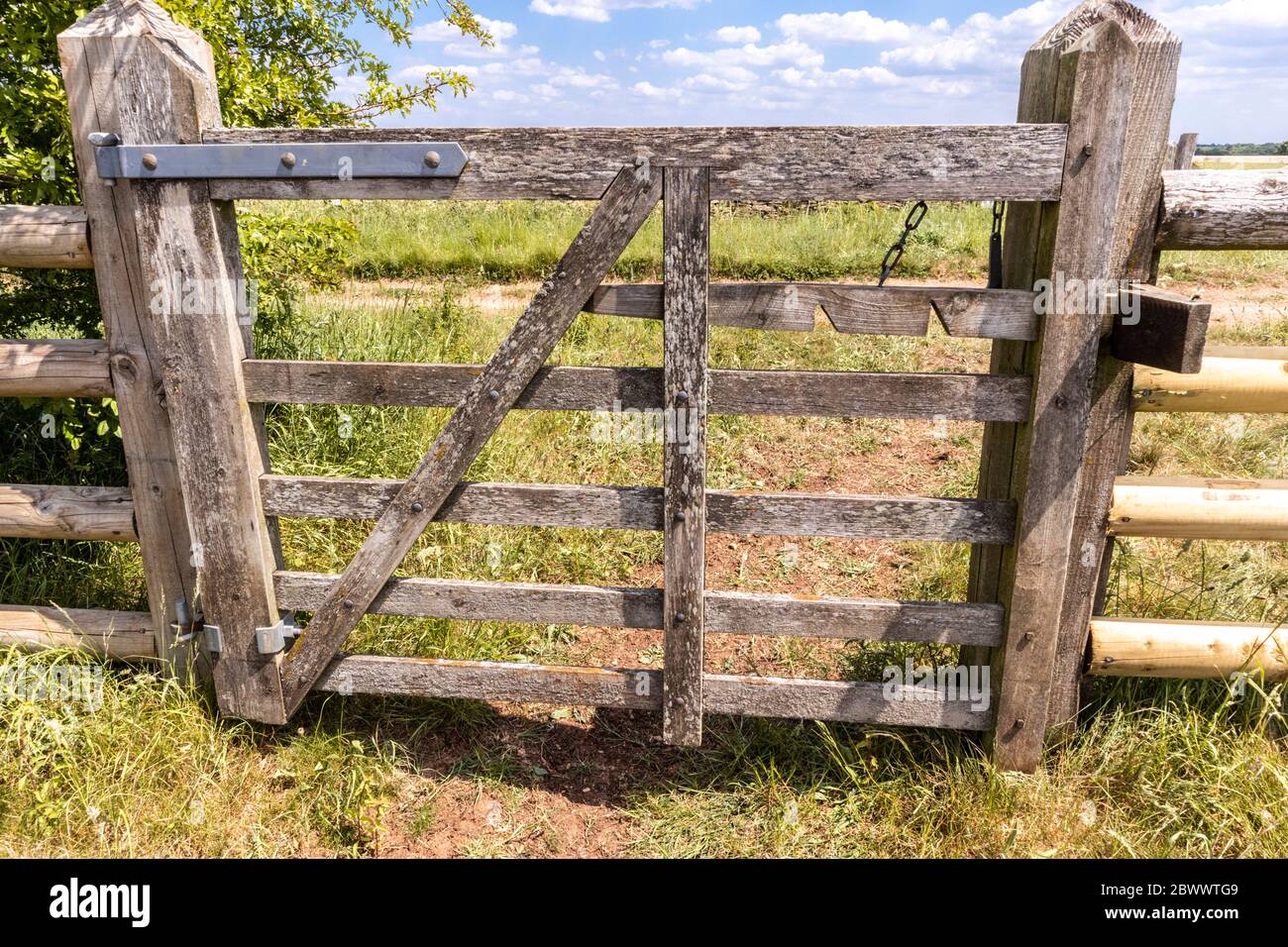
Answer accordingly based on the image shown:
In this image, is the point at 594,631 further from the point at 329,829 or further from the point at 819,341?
the point at 819,341

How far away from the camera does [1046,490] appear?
9.00ft

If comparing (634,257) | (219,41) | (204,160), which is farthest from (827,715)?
(634,257)

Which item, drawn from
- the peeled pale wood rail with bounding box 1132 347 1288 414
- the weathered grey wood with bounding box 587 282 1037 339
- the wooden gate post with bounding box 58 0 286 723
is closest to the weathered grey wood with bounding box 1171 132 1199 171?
the peeled pale wood rail with bounding box 1132 347 1288 414

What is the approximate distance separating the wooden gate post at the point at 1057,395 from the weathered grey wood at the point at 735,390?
5.2 inches

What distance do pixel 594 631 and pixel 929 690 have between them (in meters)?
1.69

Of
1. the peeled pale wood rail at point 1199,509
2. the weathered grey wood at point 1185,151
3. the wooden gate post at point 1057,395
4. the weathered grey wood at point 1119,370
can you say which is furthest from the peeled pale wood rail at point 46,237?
the weathered grey wood at point 1185,151

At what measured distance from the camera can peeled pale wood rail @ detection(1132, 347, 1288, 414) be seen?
282cm

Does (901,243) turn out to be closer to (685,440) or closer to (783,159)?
(783,159)

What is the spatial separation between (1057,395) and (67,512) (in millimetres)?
3616

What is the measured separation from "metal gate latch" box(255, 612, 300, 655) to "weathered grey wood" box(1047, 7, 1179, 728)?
2825mm

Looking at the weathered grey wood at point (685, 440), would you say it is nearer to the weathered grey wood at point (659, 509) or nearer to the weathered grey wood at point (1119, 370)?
the weathered grey wood at point (659, 509)

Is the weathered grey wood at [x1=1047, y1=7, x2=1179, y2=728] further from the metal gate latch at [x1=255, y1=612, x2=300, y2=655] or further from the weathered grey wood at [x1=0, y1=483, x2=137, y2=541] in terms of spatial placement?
the weathered grey wood at [x1=0, y1=483, x2=137, y2=541]

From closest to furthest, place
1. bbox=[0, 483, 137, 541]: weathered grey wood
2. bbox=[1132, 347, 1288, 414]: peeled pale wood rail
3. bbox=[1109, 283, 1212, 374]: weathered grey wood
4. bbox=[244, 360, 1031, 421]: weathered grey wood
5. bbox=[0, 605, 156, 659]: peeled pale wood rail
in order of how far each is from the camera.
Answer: bbox=[1109, 283, 1212, 374]: weathered grey wood
bbox=[244, 360, 1031, 421]: weathered grey wood
bbox=[1132, 347, 1288, 414]: peeled pale wood rail
bbox=[0, 483, 137, 541]: weathered grey wood
bbox=[0, 605, 156, 659]: peeled pale wood rail

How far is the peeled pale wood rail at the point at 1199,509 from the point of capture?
2898mm
